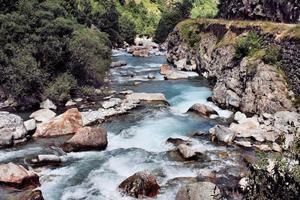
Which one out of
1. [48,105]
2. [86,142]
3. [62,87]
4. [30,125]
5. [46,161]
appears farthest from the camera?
[62,87]

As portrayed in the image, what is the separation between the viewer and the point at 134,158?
2792 centimetres

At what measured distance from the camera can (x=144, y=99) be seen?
45188 mm

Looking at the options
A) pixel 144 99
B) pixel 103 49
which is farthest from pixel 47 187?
pixel 103 49

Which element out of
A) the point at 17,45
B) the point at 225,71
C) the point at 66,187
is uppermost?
the point at 17,45

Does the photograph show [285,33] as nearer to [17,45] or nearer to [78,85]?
[78,85]

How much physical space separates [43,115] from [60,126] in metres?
4.63

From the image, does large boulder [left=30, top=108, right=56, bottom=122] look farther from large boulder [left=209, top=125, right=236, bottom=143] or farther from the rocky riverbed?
large boulder [left=209, top=125, right=236, bottom=143]

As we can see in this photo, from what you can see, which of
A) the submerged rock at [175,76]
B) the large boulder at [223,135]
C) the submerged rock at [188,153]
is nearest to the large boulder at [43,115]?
the submerged rock at [188,153]

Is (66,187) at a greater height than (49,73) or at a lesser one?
lesser

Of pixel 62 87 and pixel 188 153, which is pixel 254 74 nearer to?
pixel 188 153

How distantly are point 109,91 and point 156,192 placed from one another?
29.4 meters

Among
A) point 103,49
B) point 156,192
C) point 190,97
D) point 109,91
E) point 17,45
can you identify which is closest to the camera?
point 156,192

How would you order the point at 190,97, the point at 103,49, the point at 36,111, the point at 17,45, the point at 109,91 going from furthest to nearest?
the point at 103,49
the point at 109,91
the point at 190,97
the point at 17,45
the point at 36,111

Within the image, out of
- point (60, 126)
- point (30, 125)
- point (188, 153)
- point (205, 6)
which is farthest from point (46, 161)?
point (205, 6)
